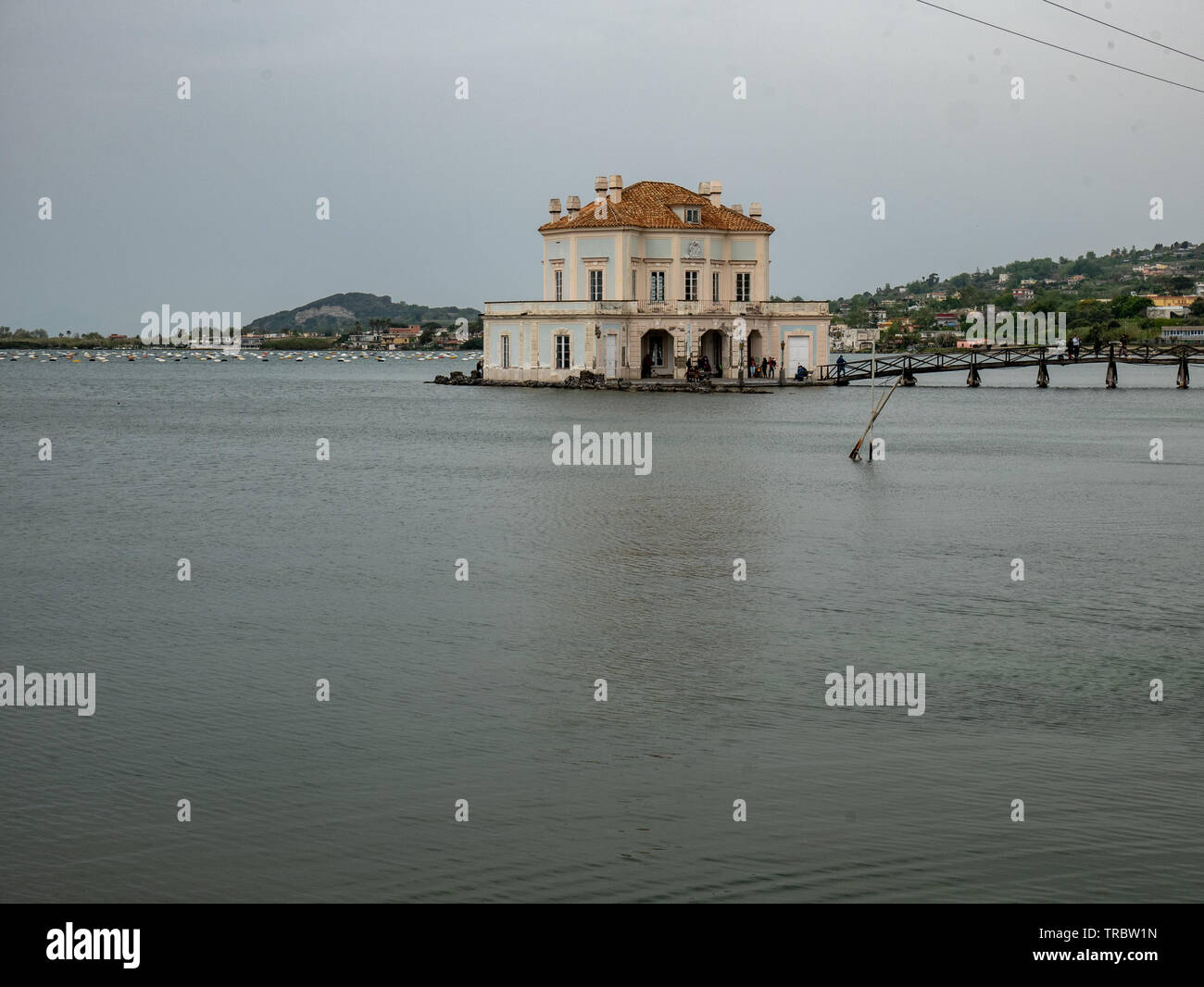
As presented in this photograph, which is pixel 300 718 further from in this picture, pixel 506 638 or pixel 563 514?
pixel 563 514

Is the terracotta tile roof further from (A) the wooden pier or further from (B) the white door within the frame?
(A) the wooden pier

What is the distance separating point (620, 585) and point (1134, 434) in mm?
33471

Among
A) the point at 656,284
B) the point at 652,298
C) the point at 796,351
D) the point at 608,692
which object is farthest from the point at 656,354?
the point at 608,692

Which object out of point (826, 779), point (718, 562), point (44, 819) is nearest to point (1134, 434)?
point (718, 562)

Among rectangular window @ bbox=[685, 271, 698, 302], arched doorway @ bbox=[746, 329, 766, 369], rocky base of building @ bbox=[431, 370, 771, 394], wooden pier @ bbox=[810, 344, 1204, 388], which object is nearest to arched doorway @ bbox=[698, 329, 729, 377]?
arched doorway @ bbox=[746, 329, 766, 369]

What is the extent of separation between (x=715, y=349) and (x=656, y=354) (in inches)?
132

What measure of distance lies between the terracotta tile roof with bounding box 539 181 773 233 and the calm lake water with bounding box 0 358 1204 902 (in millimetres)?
42791

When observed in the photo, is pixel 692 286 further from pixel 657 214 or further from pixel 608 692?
pixel 608 692

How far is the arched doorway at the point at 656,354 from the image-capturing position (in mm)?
74812

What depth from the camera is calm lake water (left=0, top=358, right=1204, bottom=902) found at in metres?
9.84

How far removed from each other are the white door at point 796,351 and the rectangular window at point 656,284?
7.58m

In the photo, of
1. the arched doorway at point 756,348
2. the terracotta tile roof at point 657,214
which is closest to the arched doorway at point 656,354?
the arched doorway at point 756,348

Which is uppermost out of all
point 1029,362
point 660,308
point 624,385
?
point 660,308

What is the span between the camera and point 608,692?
14148 millimetres
